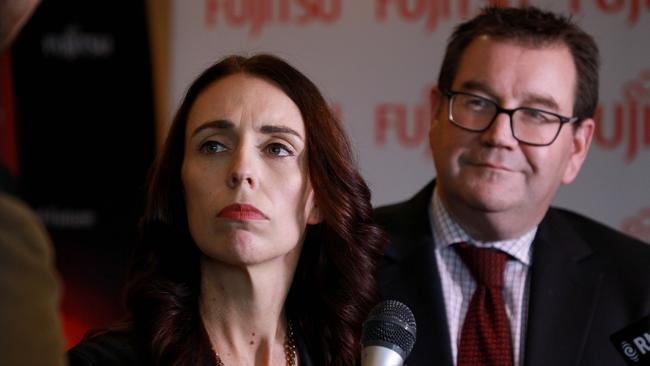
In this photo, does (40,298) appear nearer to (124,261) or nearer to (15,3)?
(15,3)

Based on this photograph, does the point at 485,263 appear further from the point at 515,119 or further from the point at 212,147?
the point at 212,147

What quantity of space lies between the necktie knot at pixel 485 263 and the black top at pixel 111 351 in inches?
39.3

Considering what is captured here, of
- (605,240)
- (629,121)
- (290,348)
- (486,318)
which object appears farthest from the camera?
(629,121)

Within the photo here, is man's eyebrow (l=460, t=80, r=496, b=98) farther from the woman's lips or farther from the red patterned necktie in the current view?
the woman's lips

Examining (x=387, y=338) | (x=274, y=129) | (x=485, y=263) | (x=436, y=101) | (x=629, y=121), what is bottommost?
(x=485, y=263)

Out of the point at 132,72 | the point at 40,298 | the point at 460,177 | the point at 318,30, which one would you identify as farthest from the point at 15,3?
the point at 132,72

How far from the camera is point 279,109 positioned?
2.20m

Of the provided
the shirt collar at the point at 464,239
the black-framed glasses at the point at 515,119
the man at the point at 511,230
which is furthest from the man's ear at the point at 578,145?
the shirt collar at the point at 464,239

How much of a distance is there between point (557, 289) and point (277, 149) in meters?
0.97

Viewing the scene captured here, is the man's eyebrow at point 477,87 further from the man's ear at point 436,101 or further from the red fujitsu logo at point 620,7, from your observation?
the red fujitsu logo at point 620,7

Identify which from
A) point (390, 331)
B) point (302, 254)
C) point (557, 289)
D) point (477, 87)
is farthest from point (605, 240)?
point (390, 331)

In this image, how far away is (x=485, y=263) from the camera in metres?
2.79

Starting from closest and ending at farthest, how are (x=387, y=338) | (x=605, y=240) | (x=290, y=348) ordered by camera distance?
1. (x=387, y=338)
2. (x=290, y=348)
3. (x=605, y=240)

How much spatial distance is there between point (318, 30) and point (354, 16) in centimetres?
15
